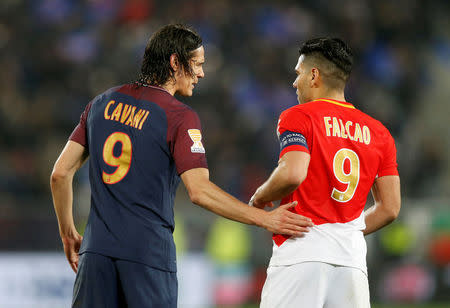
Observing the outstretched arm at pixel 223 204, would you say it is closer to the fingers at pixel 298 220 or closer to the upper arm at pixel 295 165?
the fingers at pixel 298 220

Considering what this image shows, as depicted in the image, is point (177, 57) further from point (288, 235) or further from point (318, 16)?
point (318, 16)

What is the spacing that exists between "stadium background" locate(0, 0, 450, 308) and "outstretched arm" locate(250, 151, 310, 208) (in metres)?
5.81

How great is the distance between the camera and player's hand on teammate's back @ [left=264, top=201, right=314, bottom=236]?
384 centimetres

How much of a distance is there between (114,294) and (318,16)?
1073 centimetres

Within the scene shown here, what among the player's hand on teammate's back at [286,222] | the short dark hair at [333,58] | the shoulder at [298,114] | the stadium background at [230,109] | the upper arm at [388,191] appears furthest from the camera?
the stadium background at [230,109]

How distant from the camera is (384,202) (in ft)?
14.4

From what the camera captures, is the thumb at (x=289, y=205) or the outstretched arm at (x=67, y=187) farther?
the outstretched arm at (x=67, y=187)

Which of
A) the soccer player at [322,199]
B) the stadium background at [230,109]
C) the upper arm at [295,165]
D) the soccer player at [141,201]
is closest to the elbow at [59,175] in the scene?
the soccer player at [141,201]

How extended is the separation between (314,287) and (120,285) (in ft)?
3.23

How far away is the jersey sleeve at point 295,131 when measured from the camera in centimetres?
391

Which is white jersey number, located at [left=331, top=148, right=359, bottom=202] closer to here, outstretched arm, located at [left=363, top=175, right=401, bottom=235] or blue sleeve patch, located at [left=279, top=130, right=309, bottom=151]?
blue sleeve patch, located at [left=279, top=130, right=309, bottom=151]

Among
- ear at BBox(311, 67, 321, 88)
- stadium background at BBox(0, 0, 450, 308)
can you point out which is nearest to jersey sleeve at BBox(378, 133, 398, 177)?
ear at BBox(311, 67, 321, 88)

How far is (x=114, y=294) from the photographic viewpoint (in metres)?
3.78

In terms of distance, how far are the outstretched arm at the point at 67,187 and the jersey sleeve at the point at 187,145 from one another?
0.60 m
